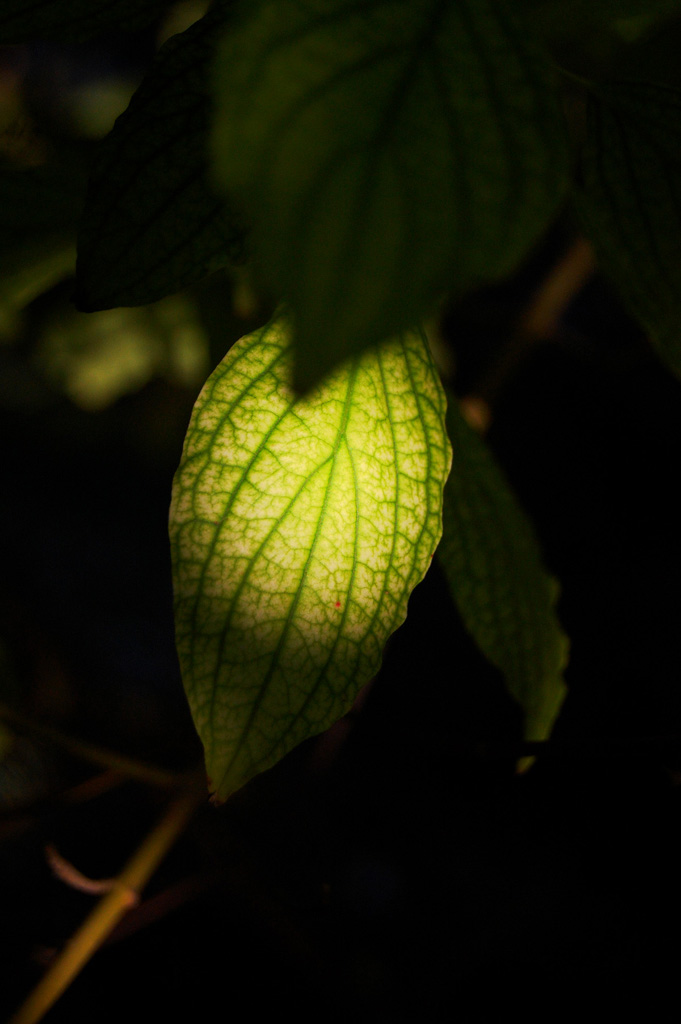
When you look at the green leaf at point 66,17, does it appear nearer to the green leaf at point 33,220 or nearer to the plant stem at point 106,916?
the green leaf at point 33,220

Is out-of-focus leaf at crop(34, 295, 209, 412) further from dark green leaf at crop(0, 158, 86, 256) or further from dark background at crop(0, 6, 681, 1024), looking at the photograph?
A: dark green leaf at crop(0, 158, 86, 256)

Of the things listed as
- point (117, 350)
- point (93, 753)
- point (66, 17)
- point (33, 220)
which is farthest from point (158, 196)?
point (117, 350)

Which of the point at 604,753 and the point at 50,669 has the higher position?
the point at 604,753

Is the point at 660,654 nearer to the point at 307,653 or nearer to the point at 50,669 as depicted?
the point at 307,653

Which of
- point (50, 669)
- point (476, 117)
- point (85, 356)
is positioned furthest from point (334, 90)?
point (50, 669)

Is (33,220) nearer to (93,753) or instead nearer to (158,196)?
(158,196)

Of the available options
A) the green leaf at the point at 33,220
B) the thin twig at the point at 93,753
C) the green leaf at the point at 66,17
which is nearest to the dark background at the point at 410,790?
the thin twig at the point at 93,753
